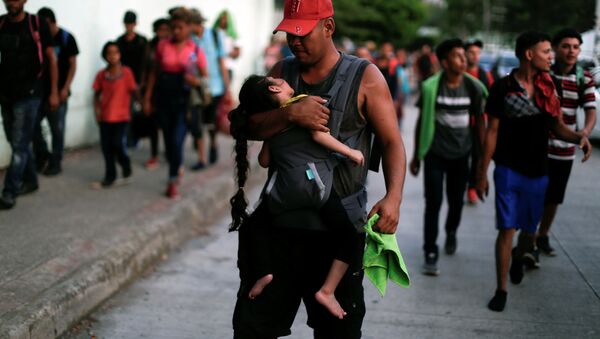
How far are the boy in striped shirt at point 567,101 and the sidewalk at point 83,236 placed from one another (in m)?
3.20

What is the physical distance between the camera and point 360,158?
3180mm

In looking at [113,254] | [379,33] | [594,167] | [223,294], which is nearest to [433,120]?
[223,294]

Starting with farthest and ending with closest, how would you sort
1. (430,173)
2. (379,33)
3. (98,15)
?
1. (379,33)
2. (98,15)
3. (430,173)

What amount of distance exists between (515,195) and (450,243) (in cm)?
162

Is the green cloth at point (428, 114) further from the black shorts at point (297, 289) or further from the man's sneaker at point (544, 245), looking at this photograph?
the black shorts at point (297, 289)

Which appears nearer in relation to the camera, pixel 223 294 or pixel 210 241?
pixel 223 294

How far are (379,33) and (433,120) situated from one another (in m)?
23.0

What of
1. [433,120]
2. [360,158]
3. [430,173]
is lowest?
[430,173]

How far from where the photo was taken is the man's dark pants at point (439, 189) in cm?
635

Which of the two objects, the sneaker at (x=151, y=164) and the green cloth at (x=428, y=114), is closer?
the green cloth at (x=428, y=114)

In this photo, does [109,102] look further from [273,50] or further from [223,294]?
[273,50]

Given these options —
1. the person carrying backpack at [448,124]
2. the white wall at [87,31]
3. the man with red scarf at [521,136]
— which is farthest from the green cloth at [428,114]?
the white wall at [87,31]

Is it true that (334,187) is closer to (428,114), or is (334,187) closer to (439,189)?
(439,189)

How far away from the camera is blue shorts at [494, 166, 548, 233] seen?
5266 millimetres
